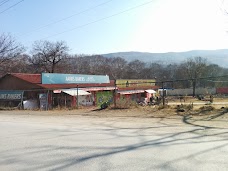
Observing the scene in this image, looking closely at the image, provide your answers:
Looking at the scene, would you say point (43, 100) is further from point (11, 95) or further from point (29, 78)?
point (29, 78)

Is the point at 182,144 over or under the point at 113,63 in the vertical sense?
under

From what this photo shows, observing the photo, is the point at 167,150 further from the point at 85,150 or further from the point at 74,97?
the point at 74,97

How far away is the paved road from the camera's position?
18.1ft

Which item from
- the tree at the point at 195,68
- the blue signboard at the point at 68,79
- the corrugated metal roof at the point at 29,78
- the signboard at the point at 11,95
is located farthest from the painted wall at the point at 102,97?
the tree at the point at 195,68

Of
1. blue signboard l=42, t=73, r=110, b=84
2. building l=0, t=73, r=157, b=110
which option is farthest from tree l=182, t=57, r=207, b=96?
blue signboard l=42, t=73, r=110, b=84

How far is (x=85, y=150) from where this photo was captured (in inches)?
269

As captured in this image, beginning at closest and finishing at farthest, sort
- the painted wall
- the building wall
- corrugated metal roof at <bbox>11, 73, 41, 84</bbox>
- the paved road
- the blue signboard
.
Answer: the paved road < the building wall < corrugated metal roof at <bbox>11, 73, 41, 84</bbox> < the blue signboard < the painted wall

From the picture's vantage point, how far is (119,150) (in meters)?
6.63

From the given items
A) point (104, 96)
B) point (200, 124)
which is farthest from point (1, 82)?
point (200, 124)

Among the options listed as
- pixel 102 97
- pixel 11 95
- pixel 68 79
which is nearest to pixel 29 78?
pixel 68 79

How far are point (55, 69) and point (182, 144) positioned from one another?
229 feet

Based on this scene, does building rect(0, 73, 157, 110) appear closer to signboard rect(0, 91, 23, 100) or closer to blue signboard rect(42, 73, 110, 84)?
signboard rect(0, 91, 23, 100)

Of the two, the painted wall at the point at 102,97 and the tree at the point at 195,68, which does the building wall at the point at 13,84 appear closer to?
the painted wall at the point at 102,97

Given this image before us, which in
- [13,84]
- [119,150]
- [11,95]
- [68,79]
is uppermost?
[68,79]
